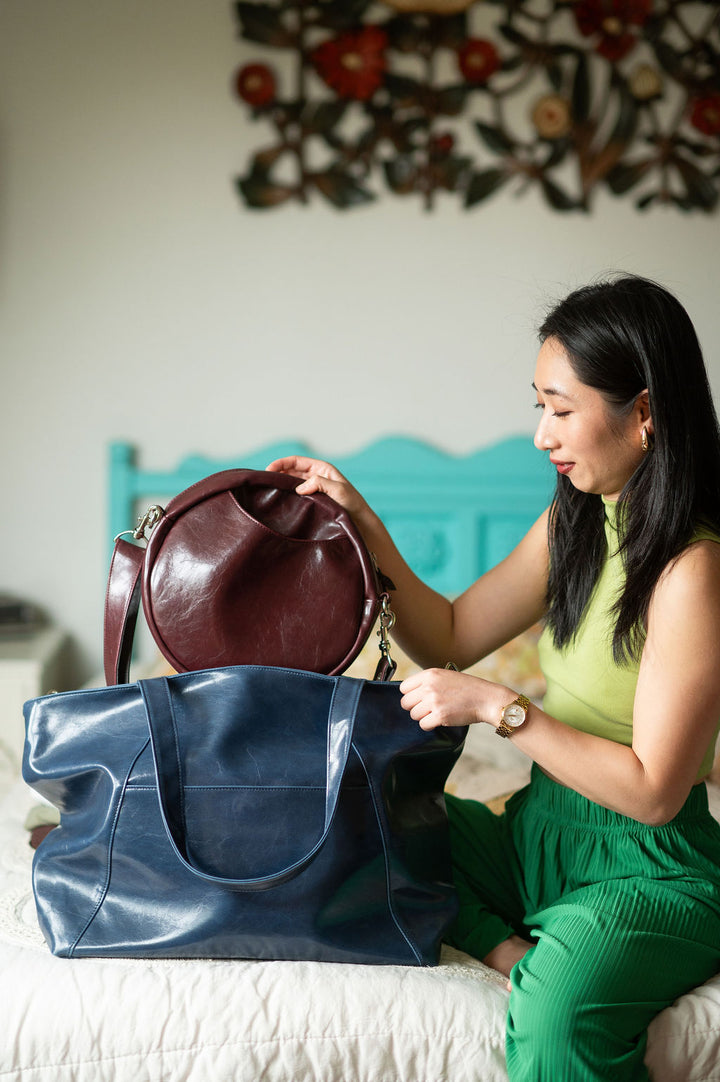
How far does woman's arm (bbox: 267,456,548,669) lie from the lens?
4.38 ft

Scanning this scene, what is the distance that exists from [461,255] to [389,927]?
Result: 6.89 feet

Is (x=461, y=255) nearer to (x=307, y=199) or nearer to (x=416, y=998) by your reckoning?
(x=307, y=199)

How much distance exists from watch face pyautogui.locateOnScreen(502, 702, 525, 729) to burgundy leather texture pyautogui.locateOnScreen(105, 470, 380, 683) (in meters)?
0.18

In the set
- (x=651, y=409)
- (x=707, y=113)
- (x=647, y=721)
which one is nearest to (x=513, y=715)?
(x=647, y=721)

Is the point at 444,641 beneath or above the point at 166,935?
above

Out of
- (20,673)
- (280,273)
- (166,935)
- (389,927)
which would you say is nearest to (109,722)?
(166,935)

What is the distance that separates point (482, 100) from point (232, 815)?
231 cm

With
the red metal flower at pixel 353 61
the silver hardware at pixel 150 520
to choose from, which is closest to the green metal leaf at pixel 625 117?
the red metal flower at pixel 353 61

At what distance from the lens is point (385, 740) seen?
102 cm

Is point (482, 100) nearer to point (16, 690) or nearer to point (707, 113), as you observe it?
point (707, 113)

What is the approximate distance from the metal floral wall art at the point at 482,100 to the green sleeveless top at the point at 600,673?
5.70 ft

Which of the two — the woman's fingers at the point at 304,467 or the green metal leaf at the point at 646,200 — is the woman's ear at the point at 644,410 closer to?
the woman's fingers at the point at 304,467

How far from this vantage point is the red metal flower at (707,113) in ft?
9.02

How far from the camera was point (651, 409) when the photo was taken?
1.15 meters
